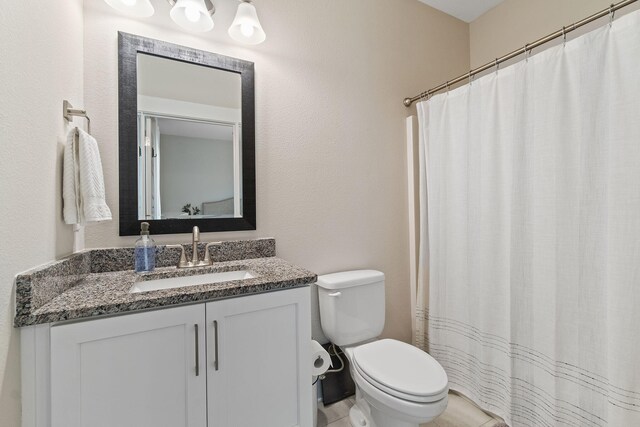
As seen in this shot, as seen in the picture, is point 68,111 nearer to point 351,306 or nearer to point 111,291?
point 111,291

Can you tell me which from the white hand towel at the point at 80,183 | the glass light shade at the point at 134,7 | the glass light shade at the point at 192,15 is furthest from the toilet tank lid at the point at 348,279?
the glass light shade at the point at 134,7

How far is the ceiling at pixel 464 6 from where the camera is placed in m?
2.06

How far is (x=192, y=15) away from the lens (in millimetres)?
1289

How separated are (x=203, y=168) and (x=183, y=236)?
14.2 inches

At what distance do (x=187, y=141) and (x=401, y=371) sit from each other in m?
1.53

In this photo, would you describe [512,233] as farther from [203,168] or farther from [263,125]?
[203,168]

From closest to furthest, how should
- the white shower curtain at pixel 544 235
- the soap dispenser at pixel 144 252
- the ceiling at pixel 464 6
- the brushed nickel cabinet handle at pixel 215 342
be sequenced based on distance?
the brushed nickel cabinet handle at pixel 215 342 → the white shower curtain at pixel 544 235 → the soap dispenser at pixel 144 252 → the ceiling at pixel 464 6

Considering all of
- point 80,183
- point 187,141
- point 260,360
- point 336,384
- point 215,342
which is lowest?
point 336,384

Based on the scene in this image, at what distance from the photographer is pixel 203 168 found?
1.41 m

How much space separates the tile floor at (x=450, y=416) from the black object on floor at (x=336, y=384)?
0.03 metres

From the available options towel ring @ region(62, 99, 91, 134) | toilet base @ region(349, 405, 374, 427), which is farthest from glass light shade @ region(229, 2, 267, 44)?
toilet base @ region(349, 405, 374, 427)

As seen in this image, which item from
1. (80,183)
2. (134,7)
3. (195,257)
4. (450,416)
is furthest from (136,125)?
(450,416)

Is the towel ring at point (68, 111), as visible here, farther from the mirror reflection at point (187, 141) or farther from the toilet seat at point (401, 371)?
the toilet seat at point (401, 371)

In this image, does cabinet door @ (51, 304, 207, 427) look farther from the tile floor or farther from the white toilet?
the tile floor
